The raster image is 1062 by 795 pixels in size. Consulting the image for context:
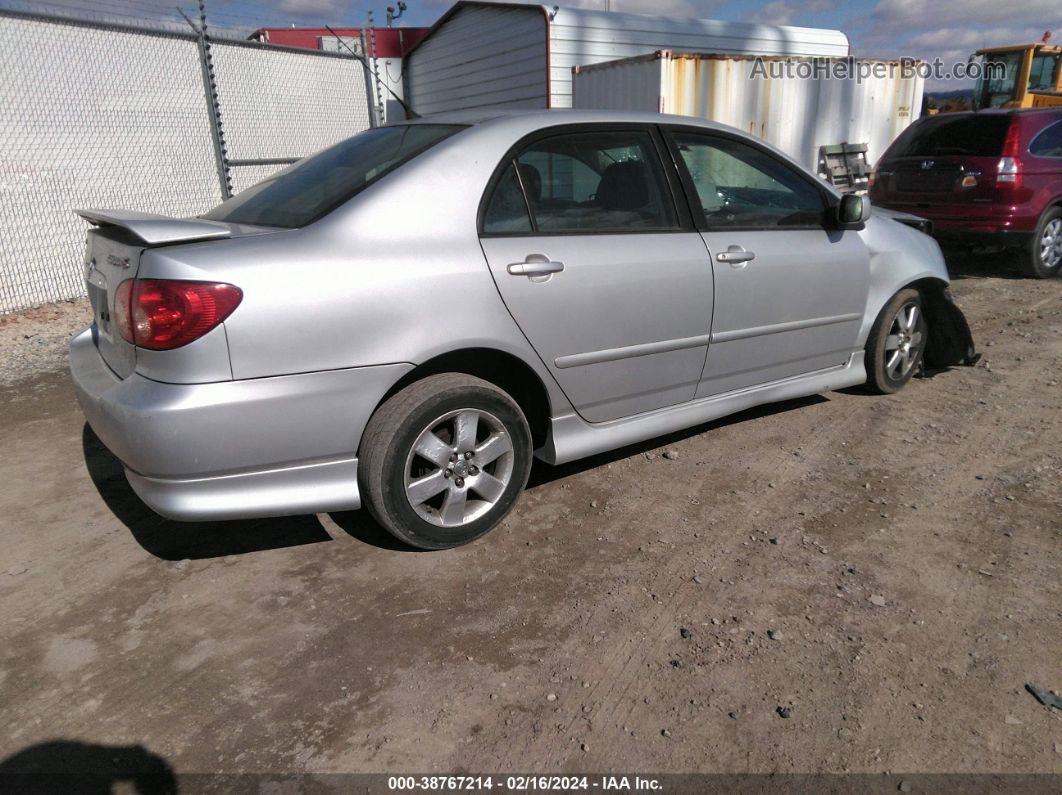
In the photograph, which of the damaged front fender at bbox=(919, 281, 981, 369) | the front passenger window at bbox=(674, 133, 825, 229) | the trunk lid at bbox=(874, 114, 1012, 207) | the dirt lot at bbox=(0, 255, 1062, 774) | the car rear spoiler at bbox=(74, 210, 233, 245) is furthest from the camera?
the trunk lid at bbox=(874, 114, 1012, 207)

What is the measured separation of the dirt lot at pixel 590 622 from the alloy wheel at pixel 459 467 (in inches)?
7.8

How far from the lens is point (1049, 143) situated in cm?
816

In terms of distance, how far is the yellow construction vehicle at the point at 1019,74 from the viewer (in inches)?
612

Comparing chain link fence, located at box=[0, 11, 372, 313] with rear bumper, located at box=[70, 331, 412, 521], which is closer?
rear bumper, located at box=[70, 331, 412, 521]

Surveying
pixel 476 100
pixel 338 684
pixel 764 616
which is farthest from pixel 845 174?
pixel 338 684

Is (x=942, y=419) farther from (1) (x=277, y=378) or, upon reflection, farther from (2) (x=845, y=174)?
(2) (x=845, y=174)

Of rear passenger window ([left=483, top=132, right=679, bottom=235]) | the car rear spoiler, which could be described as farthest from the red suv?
the car rear spoiler

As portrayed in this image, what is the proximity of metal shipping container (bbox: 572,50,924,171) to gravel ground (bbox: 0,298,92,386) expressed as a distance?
6.96 meters

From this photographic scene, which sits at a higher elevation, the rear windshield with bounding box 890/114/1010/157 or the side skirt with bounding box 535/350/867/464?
the rear windshield with bounding box 890/114/1010/157

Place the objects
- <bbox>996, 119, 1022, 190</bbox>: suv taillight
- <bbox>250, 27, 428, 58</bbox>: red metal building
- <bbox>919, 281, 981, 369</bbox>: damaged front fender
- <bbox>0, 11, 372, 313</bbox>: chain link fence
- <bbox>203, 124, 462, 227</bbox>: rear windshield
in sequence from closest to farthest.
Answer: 1. <bbox>203, 124, 462, 227</bbox>: rear windshield
2. <bbox>919, 281, 981, 369</bbox>: damaged front fender
3. <bbox>0, 11, 372, 313</bbox>: chain link fence
4. <bbox>996, 119, 1022, 190</bbox>: suv taillight
5. <bbox>250, 27, 428, 58</bbox>: red metal building

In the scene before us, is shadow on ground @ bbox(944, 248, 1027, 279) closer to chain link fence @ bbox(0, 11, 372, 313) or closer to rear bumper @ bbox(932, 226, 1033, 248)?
rear bumper @ bbox(932, 226, 1033, 248)

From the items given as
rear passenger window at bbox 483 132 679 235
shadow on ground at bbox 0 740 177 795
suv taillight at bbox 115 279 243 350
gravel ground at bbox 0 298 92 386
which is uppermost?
rear passenger window at bbox 483 132 679 235

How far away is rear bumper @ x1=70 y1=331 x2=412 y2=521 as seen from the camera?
252 centimetres

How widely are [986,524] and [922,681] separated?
1.23 metres
